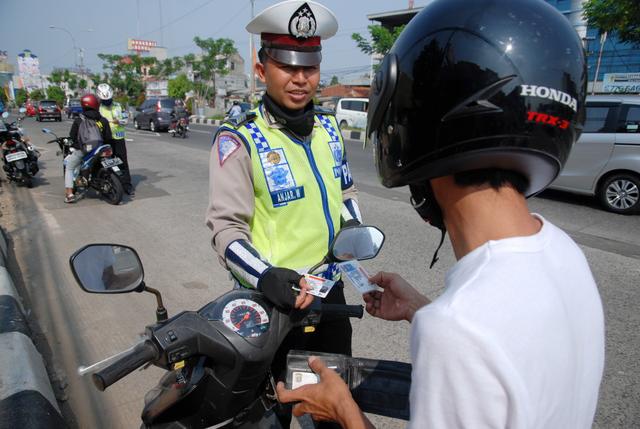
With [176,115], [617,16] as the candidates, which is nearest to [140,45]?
[176,115]

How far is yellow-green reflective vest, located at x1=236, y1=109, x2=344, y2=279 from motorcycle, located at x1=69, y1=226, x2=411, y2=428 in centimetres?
32

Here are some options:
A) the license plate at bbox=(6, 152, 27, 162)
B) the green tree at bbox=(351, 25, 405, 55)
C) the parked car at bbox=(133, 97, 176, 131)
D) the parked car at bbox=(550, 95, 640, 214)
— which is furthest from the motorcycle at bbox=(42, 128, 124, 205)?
the green tree at bbox=(351, 25, 405, 55)

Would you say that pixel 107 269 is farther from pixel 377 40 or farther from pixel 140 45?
pixel 140 45

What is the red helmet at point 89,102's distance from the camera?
6.71 meters

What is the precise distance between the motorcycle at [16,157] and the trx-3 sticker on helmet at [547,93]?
8684 millimetres

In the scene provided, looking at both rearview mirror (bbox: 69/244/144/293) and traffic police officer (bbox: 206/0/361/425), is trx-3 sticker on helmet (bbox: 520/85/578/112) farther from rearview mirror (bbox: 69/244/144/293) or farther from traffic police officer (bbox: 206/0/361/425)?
rearview mirror (bbox: 69/244/144/293)

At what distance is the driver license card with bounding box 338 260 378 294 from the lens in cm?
134

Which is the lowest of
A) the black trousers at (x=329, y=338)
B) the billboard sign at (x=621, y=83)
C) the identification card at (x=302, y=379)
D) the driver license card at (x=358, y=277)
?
the black trousers at (x=329, y=338)

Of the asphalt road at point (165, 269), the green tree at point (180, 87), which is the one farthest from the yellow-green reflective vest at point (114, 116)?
the green tree at point (180, 87)

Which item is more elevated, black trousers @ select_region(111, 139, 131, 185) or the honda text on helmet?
the honda text on helmet

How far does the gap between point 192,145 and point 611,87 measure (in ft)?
81.9

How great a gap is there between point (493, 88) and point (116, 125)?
7896 mm

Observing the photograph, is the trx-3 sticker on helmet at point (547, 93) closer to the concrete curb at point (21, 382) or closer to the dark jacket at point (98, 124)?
the concrete curb at point (21, 382)

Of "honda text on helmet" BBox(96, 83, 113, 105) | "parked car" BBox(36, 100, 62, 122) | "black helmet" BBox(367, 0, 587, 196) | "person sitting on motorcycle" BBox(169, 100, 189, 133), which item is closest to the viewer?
"black helmet" BBox(367, 0, 587, 196)
